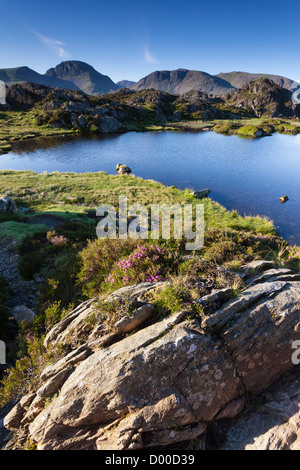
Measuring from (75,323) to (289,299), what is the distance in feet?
22.5

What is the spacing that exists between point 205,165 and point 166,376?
52.3 m

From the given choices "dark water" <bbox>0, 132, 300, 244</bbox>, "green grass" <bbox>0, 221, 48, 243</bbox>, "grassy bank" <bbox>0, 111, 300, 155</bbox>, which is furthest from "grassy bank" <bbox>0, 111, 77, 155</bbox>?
"green grass" <bbox>0, 221, 48, 243</bbox>

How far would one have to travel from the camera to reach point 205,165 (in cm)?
5178

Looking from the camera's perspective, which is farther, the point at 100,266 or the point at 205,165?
the point at 205,165

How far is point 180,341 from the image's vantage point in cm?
540

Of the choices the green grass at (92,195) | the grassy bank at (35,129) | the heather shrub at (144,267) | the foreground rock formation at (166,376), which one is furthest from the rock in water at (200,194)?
the grassy bank at (35,129)

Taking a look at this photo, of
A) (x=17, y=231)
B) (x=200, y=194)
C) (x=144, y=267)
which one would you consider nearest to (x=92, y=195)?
(x=200, y=194)

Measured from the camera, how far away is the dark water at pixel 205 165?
32.5 meters

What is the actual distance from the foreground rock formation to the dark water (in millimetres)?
21818

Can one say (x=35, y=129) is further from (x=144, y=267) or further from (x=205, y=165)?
(x=144, y=267)

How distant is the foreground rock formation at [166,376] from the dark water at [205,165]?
21.8 meters

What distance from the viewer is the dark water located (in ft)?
107

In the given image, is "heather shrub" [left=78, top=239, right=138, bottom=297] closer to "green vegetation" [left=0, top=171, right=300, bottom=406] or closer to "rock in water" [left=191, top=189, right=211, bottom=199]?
"green vegetation" [left=0, top=171, right=300, bottom=406]
